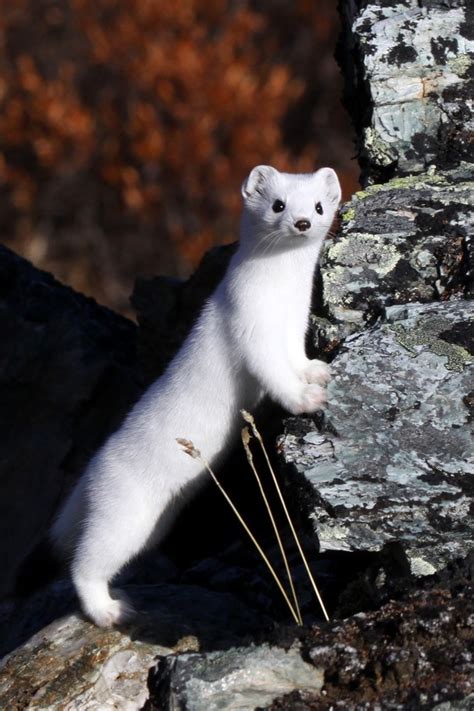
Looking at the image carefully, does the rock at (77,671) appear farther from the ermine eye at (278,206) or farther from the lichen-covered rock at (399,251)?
the ermine eye at (278,206)

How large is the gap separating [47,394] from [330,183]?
6.19ft

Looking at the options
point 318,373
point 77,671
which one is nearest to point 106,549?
point 77,671

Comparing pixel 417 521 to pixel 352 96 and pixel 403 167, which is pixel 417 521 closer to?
pixel 403 167

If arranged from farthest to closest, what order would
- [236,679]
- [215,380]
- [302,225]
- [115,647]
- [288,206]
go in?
[215,380], [288,206], [302,225], [115,647], [236,679]

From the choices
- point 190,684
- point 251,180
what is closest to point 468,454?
point 190,684

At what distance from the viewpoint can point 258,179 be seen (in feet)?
13.4

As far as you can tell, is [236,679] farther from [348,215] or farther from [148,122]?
[148,122]

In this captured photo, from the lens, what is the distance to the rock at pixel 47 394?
516cm

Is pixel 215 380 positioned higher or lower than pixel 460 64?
lower

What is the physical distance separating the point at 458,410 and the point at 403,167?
153 cm

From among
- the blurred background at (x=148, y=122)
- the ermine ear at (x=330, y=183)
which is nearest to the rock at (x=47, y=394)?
the ermine ear at (x=330, y=183)

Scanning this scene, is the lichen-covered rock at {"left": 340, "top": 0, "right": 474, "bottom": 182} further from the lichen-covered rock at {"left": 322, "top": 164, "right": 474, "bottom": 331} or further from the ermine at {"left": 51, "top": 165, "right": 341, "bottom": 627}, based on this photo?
the ermine at {"left": 51, "top": 165, "right": 341, "bottom": 627}

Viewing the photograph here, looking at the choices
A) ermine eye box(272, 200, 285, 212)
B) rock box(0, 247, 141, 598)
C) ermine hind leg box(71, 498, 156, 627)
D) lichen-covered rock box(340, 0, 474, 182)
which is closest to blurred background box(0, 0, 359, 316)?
rock box(0, 247, 141, 598)

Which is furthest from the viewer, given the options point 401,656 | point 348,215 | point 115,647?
point 348,215
